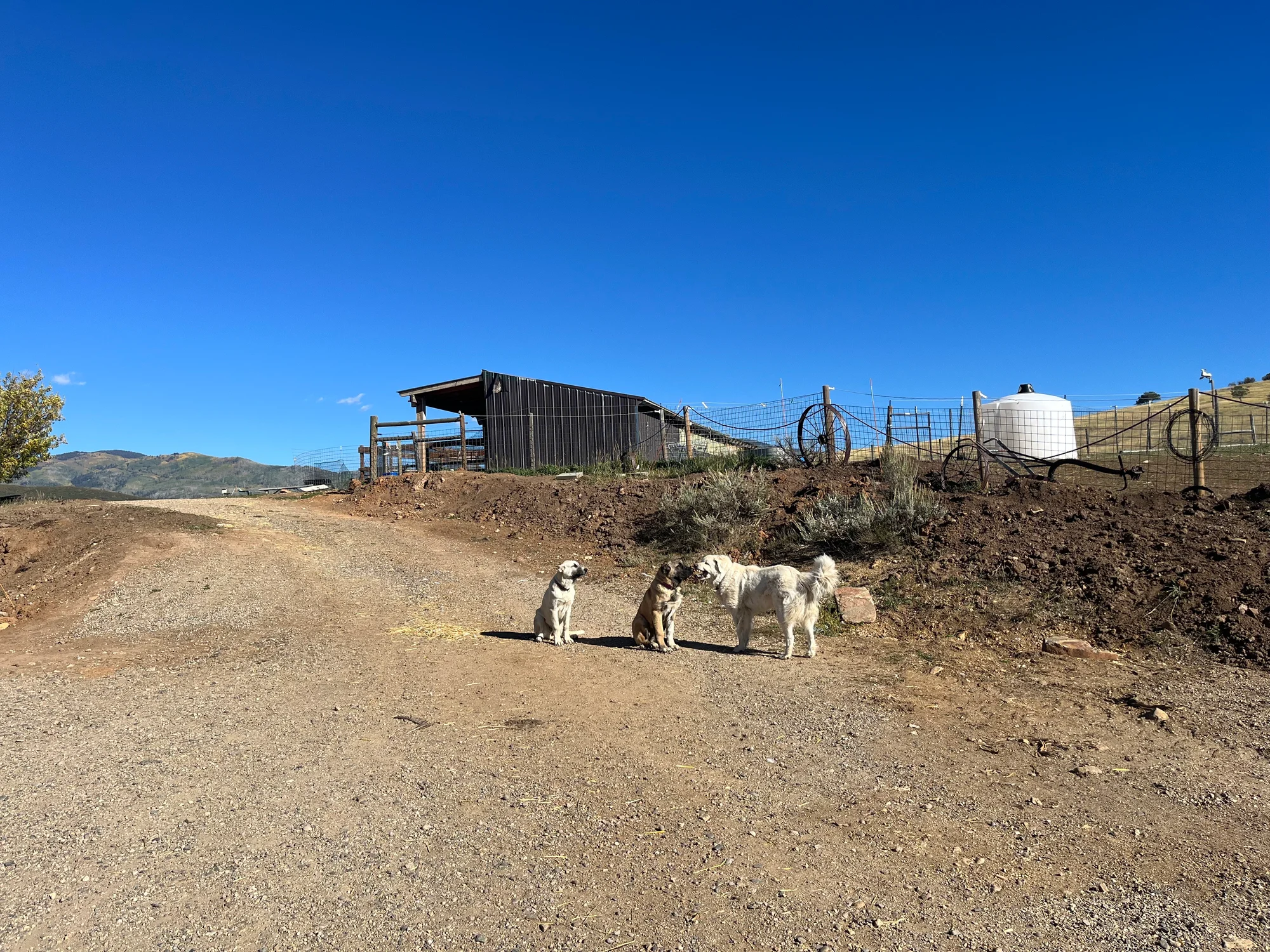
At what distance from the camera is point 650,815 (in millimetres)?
3934

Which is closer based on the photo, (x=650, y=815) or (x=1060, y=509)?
(x=650, y=815)

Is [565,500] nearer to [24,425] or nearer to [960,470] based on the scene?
[960,470]

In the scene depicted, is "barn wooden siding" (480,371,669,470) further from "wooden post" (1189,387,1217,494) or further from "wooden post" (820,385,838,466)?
"wooden post" (1189,387,1217,494)

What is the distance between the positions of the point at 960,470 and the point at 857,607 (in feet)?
19.2

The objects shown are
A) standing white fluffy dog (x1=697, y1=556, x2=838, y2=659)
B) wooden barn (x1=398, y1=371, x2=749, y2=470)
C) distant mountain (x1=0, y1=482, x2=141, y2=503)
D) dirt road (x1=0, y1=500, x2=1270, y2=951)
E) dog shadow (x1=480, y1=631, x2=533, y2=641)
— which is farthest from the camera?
wooden barn (x1=398, y1=371, x2=749, y2=470)

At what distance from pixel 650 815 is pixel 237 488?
1188 inches

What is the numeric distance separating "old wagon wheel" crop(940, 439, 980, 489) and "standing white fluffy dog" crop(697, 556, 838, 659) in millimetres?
6357

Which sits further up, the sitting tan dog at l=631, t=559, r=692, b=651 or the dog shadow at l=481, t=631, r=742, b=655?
the sitting tan dog at l=631, t=559, r=692, b=651

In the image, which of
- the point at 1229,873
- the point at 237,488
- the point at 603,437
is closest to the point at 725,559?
the point at 1229,873

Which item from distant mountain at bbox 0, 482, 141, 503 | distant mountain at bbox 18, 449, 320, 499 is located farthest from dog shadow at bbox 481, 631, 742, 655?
distant mountain at bbox 18, 449, 320, 499

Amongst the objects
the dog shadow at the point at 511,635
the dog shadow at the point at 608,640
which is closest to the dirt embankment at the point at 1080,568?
the dog shadow at the point at 608,640

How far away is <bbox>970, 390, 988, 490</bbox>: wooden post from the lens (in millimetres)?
12336

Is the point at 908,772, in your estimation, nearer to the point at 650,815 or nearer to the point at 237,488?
the point at 650,815

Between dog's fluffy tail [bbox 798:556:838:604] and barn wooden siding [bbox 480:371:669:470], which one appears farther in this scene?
barn wooden siding [bbox 480:371:669:470]
